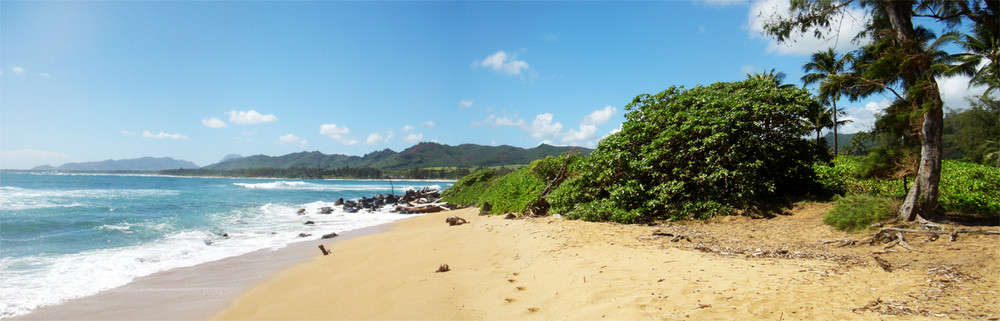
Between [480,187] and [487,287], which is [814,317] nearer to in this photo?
[487,287]

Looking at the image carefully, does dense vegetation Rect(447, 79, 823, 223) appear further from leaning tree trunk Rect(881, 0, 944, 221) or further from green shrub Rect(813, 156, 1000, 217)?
leaning tree trunk Rect(881, 0, 944, 221)

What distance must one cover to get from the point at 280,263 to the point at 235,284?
1.62m

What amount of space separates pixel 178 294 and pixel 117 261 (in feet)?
12.1

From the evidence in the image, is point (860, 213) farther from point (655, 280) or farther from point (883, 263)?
point (655, 280)

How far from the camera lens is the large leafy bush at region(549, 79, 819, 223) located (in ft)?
31.8

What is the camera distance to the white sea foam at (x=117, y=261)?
21.2 ft

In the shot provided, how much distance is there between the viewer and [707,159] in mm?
9750

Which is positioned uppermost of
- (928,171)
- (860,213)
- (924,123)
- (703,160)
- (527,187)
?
(924,123)

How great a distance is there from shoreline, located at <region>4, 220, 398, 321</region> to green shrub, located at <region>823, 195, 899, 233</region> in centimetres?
986

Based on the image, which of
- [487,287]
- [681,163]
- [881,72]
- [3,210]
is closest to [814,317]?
[487,287]

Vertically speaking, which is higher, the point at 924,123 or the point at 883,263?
the point at 924,123

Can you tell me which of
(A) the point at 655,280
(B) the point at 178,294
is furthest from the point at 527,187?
(B) the point at 178,294

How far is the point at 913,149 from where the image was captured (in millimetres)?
7594

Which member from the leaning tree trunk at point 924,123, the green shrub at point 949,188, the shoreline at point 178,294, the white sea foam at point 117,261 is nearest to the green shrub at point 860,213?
the leaning tree trunk at point 924,123
